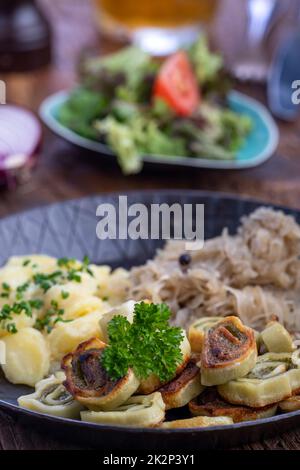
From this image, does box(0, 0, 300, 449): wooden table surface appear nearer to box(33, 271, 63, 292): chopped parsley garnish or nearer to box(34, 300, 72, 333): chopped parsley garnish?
box(33, 271, 63, 292): chopped parsley garnish

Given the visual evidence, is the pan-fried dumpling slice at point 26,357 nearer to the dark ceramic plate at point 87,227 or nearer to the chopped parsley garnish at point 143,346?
the chopped parsley garnish at point 143,346

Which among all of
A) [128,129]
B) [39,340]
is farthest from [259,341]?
[128,129]

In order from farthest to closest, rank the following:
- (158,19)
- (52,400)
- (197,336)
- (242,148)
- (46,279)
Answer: (158,19), (242,148), (46,279), (197,336), (52,400)

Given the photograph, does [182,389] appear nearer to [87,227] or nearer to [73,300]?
[73,300]

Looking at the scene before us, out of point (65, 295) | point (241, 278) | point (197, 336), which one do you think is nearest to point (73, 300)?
point (65, 295)

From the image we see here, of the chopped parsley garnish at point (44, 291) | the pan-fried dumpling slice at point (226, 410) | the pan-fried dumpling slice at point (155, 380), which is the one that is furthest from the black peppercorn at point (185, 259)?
the pan-fried dumpling slice at point (226, 410)
